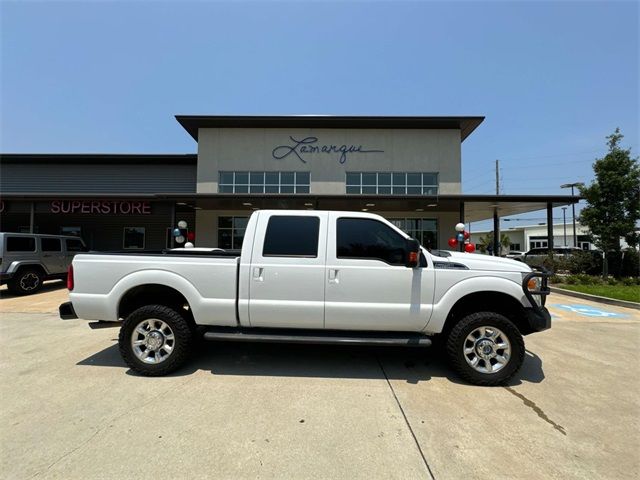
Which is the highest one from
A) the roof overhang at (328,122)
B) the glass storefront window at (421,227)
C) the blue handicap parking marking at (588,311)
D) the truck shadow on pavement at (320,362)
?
the roof overhang at (328,122)

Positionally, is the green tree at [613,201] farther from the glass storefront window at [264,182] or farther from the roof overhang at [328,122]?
the glass storefront window at [264,182]

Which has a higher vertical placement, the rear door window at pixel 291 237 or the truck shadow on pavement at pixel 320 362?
the rear door window at pixel 291 237

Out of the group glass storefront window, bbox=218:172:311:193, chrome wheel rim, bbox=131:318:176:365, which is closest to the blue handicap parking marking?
chrome wheel rim, bbox=131:318:176:365

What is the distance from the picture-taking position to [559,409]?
3461 mm

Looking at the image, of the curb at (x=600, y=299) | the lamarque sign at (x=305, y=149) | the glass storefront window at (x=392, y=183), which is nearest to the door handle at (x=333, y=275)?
the curb at (x=600, y=299)

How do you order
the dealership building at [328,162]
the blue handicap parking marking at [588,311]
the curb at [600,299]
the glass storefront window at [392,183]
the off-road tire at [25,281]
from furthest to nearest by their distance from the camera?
the glass storefront window at [392,183], the dealership building at [328,162], the off-road tire at [25,281], the curb at [600,299], the blue handicap parking marking at [588,311]

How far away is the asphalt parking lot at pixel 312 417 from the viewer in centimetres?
254

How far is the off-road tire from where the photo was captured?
10242 mm

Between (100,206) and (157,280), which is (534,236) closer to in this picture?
(100,206)

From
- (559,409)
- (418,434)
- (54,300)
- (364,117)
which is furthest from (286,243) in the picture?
(364,117)

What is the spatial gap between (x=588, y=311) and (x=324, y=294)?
8.73 m

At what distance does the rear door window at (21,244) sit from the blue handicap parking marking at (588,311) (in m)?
16.2

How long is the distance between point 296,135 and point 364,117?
3937 millimetres

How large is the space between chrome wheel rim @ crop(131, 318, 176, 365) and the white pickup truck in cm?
1
